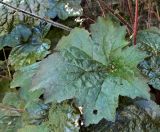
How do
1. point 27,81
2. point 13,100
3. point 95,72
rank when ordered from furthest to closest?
point 13,100, point 27,81, point 95,72

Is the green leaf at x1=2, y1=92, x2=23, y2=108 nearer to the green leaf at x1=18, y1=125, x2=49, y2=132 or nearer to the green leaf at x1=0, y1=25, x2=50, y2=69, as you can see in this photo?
the green leaf at x1=0, y1=25, x2=50, y2=69

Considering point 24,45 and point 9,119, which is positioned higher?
point 24,45

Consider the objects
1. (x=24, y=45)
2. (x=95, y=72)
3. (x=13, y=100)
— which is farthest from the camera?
(x=24, y=45)

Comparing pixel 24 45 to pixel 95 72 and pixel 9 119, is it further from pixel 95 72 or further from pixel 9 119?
pixel 95 72

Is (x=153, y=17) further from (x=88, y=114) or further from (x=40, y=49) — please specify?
(x=88, y=114)

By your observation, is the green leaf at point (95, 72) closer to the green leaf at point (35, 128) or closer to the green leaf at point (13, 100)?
the green leaf at point (35, 128)

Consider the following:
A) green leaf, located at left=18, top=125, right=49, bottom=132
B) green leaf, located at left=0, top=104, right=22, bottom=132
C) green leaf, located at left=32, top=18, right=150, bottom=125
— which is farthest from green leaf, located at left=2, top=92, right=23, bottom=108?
green leaf, located at left=32, top=18, right=150, bottom=125

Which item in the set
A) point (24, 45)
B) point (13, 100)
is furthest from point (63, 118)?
point (24, 45)

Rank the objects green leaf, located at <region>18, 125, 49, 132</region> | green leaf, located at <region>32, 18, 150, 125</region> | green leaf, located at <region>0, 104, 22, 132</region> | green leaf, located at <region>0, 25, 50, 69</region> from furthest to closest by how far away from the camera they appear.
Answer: green leaf, located at <region>0, 25, 50, 69</region>
green leaf, located at <region>0, 104, 22, 132</region>
green leaf, located at <region>18, 125, 49, 132</region>
green leaf, located at <region>32, 18, 150, 125</region>

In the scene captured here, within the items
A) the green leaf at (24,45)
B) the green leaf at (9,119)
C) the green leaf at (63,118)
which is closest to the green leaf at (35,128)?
the green leaf at (63,118)
